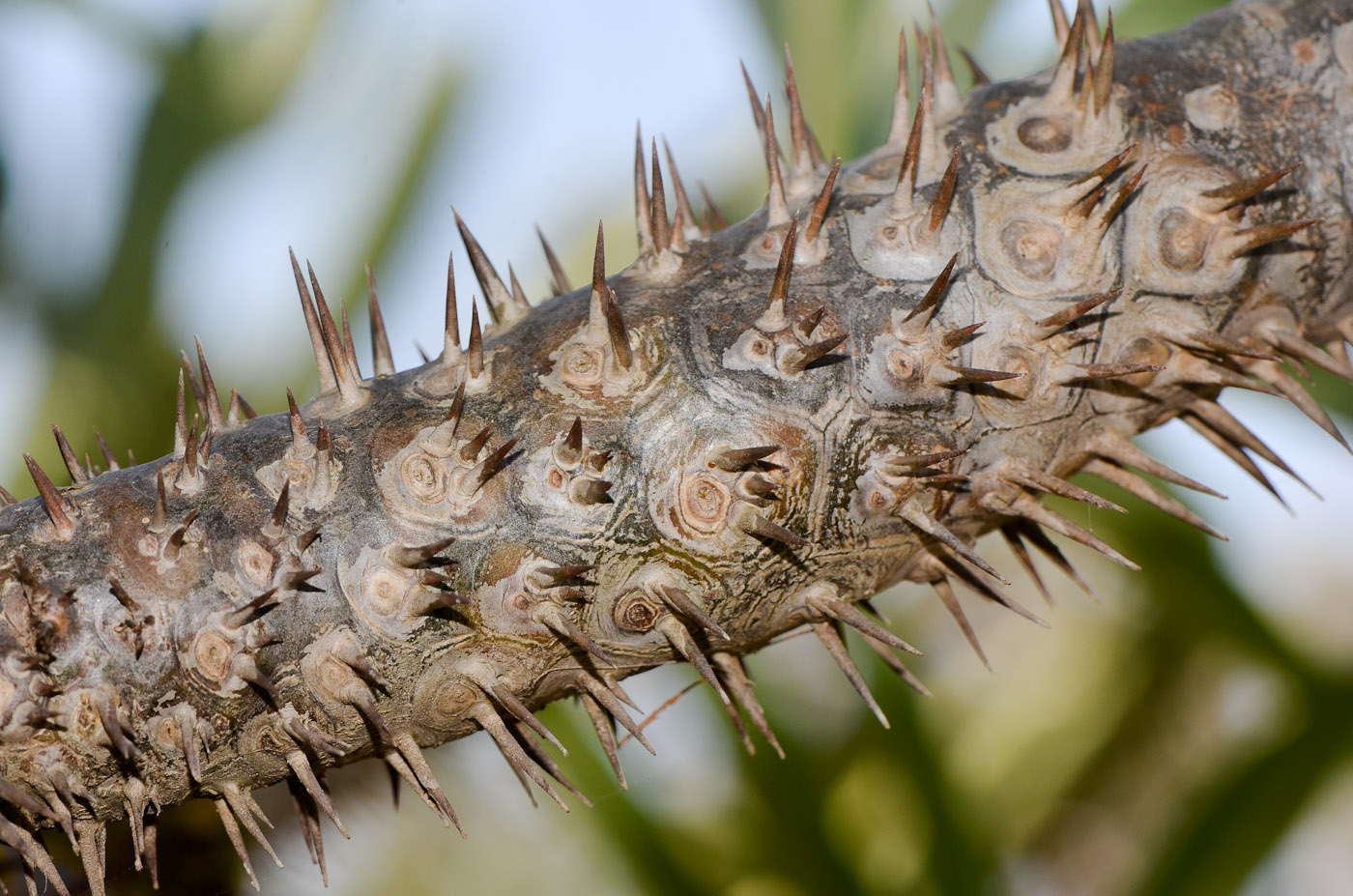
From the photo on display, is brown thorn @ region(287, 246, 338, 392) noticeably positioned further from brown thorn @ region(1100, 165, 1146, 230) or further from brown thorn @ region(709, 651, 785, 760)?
brown thorn @ region(1100, 165, 1146, 230)

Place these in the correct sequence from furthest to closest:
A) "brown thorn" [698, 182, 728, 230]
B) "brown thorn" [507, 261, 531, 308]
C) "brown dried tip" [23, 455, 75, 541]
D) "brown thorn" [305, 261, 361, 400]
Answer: "brown thorn" [698, 182, 728, 230]
"brown thorn" [507, 261, 531, 308]
"brown thorn" [305, 261, 361, 400]
"brown dried tip" [23, 455, 75, 541]

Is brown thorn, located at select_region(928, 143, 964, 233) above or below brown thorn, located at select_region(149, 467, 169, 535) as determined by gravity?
below

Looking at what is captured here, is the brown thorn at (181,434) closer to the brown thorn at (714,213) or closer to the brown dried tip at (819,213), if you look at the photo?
the brown dried tip at (819,213)

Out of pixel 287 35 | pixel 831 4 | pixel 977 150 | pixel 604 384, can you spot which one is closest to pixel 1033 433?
pixel 977 150

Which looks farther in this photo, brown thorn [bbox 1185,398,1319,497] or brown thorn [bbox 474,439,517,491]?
→ brown thorn [bbox 1185,398,1319,497]

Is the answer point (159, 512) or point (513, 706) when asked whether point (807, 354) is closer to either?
point (513, 706)

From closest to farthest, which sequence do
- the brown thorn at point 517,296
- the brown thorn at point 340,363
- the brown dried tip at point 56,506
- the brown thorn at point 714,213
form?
1. the brown dried tip at point 56,506
2. the brown thorn at point 340,363
3. the brown thorn at point 517,296
4. the brown thorn at point 714,213

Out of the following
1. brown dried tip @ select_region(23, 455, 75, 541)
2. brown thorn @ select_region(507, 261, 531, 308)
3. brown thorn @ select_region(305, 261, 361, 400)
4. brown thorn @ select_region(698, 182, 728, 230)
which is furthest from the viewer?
brown thorn @ select_region(698, 182, 728, 230)

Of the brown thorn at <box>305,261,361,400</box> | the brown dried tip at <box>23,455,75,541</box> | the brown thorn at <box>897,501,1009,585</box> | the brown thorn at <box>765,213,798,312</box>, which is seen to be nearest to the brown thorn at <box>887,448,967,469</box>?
the brown thorn at <box>897,501,1009,585</box>

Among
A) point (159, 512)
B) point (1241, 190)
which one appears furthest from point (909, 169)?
point (159, 512)

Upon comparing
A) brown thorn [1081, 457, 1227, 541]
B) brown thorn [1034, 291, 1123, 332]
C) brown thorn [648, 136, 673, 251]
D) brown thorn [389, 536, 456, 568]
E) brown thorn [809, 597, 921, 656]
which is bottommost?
brown thorn [1081, 457, 1227, 541]

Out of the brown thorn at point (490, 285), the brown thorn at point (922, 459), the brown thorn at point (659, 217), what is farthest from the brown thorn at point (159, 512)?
the brown thorn at point (922, 459)
